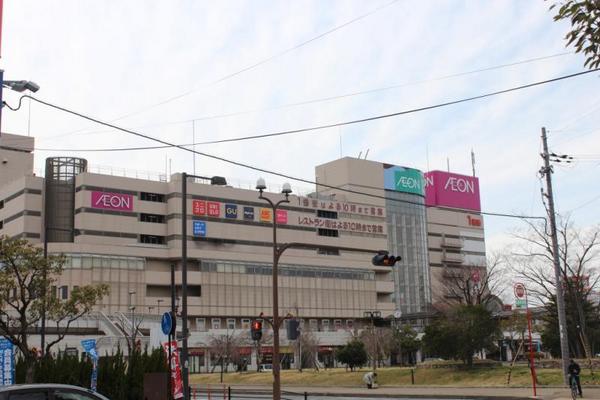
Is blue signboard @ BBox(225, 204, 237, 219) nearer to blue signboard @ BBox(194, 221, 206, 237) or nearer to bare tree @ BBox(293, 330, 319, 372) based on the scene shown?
blue signboard @ BBox(194, 221, 206, 237)

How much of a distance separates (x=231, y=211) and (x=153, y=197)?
462 inches

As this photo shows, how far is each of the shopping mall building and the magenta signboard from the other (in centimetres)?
14

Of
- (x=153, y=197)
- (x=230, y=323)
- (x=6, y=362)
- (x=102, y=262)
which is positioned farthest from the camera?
(x=230, y=323)

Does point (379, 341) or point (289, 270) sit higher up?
point (289, 270)

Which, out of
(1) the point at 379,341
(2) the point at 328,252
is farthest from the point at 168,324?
(2) the point at 328,252

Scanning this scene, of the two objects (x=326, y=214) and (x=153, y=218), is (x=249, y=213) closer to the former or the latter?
(x=153, y=218)

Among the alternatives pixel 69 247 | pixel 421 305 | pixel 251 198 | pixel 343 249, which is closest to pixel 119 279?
pixel 69 247

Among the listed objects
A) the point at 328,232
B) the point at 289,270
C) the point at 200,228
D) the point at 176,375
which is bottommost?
the point at 176,375

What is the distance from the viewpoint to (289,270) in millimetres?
110188

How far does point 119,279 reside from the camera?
94.6 metres

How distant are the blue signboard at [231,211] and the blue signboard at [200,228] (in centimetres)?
453

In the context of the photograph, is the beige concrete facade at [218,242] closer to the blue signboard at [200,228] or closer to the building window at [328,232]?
the building window at [328,232]

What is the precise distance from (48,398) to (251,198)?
9628 cm

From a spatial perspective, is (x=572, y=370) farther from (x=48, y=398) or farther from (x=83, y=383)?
(x=48, y=398)
